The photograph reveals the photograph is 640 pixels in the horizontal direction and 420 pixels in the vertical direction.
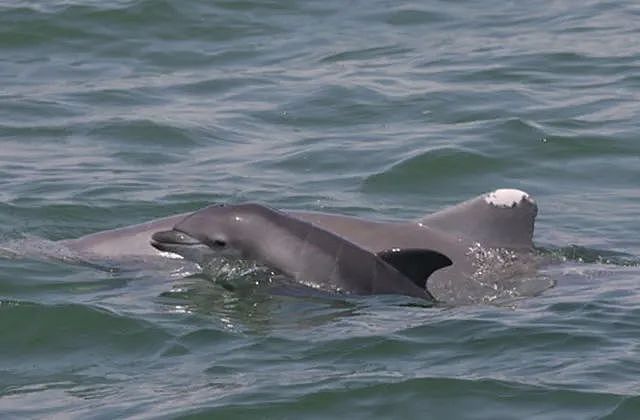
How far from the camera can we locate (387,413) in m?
8.80

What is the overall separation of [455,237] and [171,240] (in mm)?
1871

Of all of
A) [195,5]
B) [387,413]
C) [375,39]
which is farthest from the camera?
[195,5]

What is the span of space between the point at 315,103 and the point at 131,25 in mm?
4443

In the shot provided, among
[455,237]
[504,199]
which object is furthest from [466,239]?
[504,199]

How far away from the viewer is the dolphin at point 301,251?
1067 centimetres

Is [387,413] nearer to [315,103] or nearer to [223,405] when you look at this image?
[223,405]

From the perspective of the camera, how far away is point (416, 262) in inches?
417

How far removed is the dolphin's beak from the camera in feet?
35.8

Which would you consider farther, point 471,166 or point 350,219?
point 471,166

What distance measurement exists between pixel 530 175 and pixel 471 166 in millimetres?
499

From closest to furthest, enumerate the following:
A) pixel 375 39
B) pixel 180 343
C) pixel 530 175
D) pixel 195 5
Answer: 1. pixel 180 343
2. pixel 530 175
3. pixel 375 39
4. pixel 195 5

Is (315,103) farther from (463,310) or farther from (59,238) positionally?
(463,310)

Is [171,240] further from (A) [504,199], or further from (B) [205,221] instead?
(A) [504,199]

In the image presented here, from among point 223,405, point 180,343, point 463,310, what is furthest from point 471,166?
point 223,405
